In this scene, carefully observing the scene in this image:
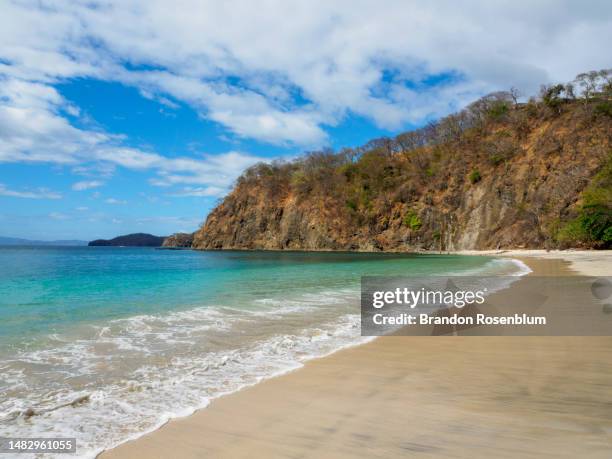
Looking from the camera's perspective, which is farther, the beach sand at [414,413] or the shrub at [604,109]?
the shrub at [604,109]

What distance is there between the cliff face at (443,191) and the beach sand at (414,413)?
42.9m

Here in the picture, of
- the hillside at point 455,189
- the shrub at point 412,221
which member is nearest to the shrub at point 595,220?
the hillside at point 455,189

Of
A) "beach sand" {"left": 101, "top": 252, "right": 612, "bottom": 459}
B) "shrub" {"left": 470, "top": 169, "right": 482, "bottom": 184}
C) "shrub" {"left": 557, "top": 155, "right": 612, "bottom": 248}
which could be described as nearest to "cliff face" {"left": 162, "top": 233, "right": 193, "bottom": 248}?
"shrub" {"left": 470, "top": 169, "right": 482, "bottom": 184}

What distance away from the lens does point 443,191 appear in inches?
2736

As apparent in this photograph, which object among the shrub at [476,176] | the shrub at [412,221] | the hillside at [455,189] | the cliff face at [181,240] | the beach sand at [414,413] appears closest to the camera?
the beach sand at [414,413]

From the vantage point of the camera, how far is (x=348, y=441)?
2.94 metres

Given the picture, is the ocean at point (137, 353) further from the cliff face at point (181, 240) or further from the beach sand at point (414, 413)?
the cliff face at point (181, 240)

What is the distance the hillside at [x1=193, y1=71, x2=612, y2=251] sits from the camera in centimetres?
5034

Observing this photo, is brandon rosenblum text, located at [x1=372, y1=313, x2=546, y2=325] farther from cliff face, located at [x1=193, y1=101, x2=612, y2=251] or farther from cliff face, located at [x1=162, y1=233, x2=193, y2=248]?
cliff face, located at [x1=162, y1=233, x2=193, y2=248]

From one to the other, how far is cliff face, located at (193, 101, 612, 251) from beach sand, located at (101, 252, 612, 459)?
141ft

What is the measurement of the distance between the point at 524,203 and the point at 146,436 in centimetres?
6192

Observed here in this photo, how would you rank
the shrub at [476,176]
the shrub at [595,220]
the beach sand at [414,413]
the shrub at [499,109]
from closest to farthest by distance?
the beach sand at [414,413]
the shrub at [595,220]
the shrub at [476,176]
the shrub at [499,109]

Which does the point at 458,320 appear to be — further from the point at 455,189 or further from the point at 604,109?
the point at 455,189

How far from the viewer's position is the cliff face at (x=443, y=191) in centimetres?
5134
